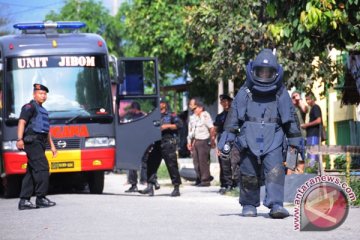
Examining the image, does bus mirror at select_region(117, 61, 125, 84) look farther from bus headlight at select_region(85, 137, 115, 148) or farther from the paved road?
the paved road

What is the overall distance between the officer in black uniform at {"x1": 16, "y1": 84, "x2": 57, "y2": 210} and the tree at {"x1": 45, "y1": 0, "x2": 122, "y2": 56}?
36.5 m

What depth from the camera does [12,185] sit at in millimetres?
19453

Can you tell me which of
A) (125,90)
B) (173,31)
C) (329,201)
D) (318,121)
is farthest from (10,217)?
(173,31)

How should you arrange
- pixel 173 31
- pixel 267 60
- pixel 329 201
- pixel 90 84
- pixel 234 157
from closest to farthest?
pixel 329 201
pixel 267 60
pixel 234 157
pixel 90 84
pixel 173 31

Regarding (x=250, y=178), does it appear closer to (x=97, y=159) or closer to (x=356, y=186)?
(x=356, y=186)

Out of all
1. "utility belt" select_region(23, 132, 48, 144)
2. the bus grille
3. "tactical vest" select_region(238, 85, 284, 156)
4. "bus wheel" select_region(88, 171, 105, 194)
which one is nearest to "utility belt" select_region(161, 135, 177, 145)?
the bus grille

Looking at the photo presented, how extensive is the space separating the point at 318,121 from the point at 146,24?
14349mm

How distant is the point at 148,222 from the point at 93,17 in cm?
4151

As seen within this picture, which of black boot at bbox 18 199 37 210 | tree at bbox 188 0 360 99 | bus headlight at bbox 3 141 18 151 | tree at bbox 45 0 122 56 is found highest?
tree at bbox 45 0 122 56

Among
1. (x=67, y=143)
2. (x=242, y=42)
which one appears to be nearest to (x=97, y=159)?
(x=67, y=143)

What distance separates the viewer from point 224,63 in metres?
22.1

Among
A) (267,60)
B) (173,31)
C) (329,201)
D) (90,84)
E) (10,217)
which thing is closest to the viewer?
(329,201)

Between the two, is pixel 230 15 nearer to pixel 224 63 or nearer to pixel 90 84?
pixel 224 63

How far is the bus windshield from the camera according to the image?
18.9 m
